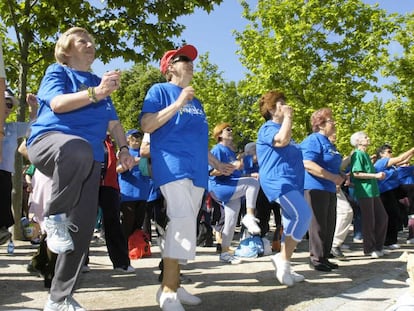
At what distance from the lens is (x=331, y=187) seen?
6137 mm

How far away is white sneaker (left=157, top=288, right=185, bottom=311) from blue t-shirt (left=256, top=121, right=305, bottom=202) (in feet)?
6.40

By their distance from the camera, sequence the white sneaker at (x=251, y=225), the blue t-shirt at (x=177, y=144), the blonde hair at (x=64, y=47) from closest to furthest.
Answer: the blonde hair at (x=64, y=47) → the blue t-shirt at (x=177, y=144) → the white sneaker at (x=251, y=225)

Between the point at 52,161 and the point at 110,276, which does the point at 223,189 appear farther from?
the point at 52,161

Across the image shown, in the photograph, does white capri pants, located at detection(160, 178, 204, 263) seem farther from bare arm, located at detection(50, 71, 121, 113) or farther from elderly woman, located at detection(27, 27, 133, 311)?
bare arm, located at detection(50, 71, 121, 113)

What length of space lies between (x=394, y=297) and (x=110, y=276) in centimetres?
294

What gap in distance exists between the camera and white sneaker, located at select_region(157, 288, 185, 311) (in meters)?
3.44

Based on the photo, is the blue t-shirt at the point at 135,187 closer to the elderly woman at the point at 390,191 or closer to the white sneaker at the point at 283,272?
the white sneaker at the point at 283,272

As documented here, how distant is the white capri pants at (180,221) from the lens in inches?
142

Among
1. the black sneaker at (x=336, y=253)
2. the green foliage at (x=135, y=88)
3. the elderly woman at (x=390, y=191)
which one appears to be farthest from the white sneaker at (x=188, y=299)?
the green foliage at (x=135, y=88)

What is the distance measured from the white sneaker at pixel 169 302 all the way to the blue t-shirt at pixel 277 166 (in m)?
1.95

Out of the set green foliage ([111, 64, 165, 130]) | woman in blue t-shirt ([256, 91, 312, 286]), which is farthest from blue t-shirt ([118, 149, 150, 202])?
green foliage ([111, 64, 165, 130])

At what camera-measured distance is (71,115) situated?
10.8 feet

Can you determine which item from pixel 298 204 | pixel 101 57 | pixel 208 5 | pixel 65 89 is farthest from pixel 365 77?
pixel 65 89

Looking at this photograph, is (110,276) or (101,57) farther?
(101,57)
